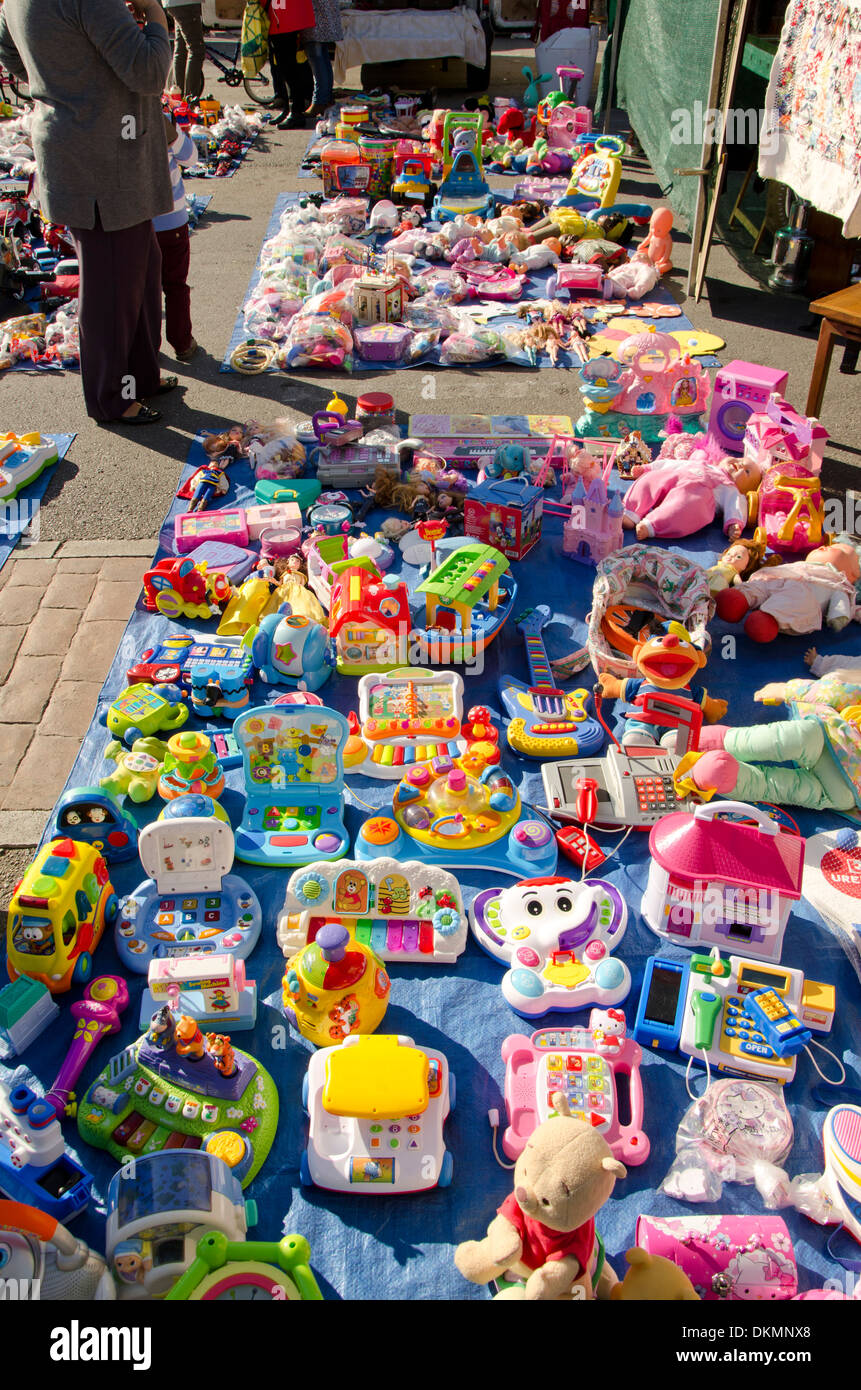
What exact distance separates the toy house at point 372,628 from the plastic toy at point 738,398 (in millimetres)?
2438

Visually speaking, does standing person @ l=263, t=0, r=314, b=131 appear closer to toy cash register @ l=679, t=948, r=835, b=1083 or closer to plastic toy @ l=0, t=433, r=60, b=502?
plastic toy @ l=0, t=433, r=60, b=502

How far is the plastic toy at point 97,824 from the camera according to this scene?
3439mm

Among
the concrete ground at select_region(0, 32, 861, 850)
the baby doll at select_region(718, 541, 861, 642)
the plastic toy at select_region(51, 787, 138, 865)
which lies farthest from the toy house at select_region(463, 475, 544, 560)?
the plastic toy at select_region(51, 787, 138, 865)

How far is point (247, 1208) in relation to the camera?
2562 millimetres

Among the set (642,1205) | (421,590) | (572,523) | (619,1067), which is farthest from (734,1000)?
(572,523)

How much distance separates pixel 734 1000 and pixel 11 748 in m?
2.85

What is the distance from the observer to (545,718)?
13.1ft

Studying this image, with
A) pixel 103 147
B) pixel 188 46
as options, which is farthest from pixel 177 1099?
pixel 188 46

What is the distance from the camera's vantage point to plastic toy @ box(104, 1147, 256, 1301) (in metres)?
2.33

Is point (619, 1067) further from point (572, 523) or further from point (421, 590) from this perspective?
point (572, 523)

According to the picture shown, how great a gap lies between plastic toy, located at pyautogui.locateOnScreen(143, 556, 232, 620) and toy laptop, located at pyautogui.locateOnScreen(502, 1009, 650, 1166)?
8.20ft

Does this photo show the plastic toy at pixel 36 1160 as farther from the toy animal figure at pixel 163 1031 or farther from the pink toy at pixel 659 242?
the pink toy at pixel 659 242

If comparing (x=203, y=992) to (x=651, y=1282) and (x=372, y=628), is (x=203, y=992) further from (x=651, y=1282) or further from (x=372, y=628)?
(x=372, y=628)

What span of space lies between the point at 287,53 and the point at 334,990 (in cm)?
1199
